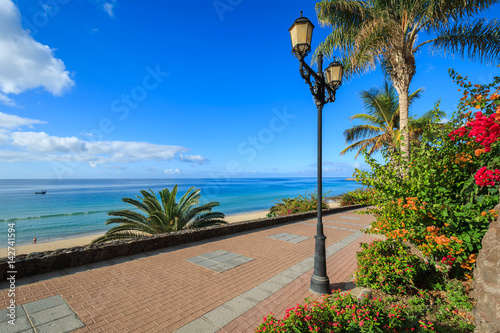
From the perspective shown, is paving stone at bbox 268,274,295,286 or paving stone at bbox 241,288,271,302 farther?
paving stone at bbox 268,274,295,286

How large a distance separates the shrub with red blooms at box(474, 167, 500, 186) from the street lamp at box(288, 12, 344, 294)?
2.24 metres

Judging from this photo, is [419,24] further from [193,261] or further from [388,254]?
[193,261]

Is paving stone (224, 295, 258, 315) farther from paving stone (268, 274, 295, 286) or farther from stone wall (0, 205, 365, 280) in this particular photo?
stone wall (0, 205, 365, 280)

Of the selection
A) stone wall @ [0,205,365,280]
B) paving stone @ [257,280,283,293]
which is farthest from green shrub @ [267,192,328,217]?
paving stone @ [257,280,283,293]

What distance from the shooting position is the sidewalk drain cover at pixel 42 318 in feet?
10.3

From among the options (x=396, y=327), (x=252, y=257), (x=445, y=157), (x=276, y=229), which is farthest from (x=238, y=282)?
(x=276, y=229)

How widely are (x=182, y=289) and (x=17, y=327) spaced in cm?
234

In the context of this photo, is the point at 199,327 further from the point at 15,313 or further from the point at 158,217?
the point at 158,217

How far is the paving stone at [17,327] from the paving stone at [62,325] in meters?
0.14

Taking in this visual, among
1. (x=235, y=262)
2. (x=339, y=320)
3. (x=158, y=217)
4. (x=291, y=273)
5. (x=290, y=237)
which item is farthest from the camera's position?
(x=158, y=217)

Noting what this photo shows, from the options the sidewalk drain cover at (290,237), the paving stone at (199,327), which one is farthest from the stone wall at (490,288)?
the sidewalk drain cover at (290,237)

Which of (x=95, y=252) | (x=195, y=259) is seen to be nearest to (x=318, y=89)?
(x=195, y=259)

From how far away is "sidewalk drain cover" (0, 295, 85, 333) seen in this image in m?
3.15

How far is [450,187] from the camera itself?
3.89 metres
